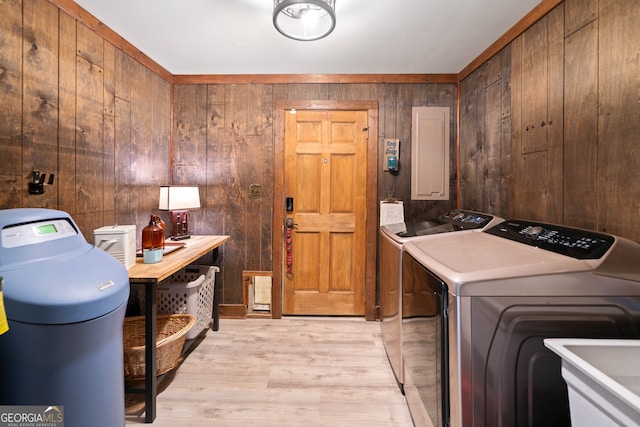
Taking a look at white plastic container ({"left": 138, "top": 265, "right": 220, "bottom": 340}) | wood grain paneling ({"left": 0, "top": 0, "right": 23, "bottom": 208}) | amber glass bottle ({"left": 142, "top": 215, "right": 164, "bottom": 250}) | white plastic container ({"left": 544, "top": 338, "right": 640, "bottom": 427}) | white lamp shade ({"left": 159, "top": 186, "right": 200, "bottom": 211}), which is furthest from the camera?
white lamp shade ({"left": 159, "top": 186, "right": 200, "bottom": 211})

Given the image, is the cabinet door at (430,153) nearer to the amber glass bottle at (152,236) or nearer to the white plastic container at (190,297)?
the white plastic container at (190,297)

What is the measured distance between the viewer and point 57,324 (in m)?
0.99

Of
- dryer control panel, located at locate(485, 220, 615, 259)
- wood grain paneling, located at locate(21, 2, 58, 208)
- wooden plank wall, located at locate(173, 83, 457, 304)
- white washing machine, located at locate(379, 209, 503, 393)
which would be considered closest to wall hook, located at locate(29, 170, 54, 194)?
wood grain paneling, located at locate(21, 2, 58, 208)

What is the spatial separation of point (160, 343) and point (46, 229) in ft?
2.87

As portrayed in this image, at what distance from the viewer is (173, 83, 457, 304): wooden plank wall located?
9.12 ft

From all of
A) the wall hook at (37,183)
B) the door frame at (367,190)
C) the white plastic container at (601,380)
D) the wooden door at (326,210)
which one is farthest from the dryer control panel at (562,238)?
the wall hook at (37,183)

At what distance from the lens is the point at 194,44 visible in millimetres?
2258

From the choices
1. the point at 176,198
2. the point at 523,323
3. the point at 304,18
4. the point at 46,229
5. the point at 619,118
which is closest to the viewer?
the point at 523,323

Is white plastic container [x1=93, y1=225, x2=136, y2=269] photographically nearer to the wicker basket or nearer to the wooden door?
the wicker basket

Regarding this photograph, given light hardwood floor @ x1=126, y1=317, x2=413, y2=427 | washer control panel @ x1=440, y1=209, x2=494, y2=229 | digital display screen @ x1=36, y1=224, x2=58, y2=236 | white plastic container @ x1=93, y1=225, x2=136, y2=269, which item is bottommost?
light hardwood floor @ x1=126, y1=317, x2=413, y2=427

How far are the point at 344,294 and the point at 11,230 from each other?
7.82 feet

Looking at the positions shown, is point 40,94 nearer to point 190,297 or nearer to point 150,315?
point 150,315

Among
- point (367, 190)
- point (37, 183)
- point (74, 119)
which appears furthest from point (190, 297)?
point (367, 190)

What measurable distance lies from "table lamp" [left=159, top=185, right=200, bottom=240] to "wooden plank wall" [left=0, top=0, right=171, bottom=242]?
190 mm
